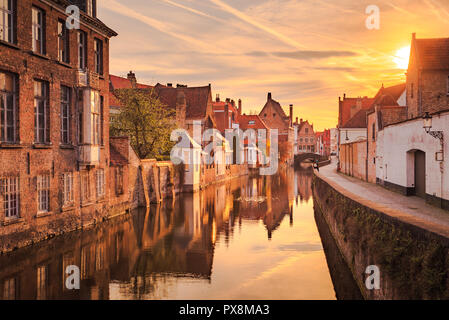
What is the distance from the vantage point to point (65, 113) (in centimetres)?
1712

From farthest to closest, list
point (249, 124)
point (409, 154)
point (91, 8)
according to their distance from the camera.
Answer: point (249, 124), point (409, 154), point (91, 8)

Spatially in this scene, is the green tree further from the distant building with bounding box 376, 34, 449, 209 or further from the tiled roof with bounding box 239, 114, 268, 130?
the tiled roof with bounding box 239, 114, 268, 130

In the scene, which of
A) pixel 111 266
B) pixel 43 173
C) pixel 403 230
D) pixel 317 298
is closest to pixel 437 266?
pixel 403 230

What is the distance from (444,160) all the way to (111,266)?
12133 mm

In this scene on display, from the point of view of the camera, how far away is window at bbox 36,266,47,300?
9672 millimetres

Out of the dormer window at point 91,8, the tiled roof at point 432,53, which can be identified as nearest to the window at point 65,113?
the dormer window at point 91,8

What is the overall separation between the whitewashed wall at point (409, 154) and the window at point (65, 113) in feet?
47.9

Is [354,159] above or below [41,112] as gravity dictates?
below

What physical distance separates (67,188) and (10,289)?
730cm

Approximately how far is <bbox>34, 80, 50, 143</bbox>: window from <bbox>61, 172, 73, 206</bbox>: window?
71.0 inches

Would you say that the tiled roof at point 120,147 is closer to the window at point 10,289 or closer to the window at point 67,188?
the window at point 67,188

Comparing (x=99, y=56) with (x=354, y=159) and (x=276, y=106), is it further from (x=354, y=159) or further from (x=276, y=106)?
(x=276, y=106)

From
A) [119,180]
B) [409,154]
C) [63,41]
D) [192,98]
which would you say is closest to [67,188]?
[119,180]

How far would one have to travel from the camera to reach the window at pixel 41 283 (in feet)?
31.7
